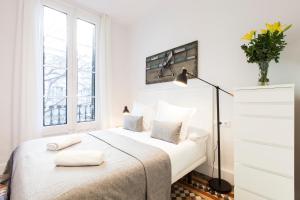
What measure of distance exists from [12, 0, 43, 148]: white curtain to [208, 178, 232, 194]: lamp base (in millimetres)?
2556

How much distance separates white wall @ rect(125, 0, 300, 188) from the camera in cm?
161

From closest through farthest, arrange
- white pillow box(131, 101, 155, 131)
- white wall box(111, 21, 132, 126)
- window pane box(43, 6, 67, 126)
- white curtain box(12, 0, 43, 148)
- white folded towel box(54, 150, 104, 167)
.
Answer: white folded towel box(54, 150, 104, 167) < white curtain box(12, 0, 43, 148) < white pillow box(131, 101, 155, 131) < window pane box(43, 6, 67, 126) < white wall box(111, 21, 132, 126)

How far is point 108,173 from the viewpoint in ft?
3.63

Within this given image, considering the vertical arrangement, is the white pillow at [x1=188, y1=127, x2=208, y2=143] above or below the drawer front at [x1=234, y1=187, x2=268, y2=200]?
above

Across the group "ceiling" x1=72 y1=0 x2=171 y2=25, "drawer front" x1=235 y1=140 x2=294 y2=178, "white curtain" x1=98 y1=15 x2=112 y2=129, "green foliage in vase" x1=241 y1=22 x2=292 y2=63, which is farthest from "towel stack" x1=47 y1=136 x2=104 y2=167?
"ceiling" x1=72 y1=0 x2=171 y2=25

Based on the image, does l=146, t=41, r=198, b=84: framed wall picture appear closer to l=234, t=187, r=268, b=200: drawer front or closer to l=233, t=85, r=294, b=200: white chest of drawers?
l=233, t=85, r=294, b=200: white chest of drawers

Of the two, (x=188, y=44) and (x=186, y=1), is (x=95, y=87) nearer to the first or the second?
(x=188, y=44)

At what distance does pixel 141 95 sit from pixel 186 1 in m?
1.79

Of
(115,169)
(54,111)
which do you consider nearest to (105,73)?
(54,111)

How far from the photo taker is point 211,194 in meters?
1.81

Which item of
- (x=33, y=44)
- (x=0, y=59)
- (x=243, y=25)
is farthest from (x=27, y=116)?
(x=243, y=25)

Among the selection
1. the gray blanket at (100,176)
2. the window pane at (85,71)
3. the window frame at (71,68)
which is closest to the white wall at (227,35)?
the gray blanket at (100,176)

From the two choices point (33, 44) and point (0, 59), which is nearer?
point (0, 59)

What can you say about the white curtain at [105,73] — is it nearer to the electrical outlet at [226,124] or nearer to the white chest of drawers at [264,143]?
the electrical outlet at [226,124]
